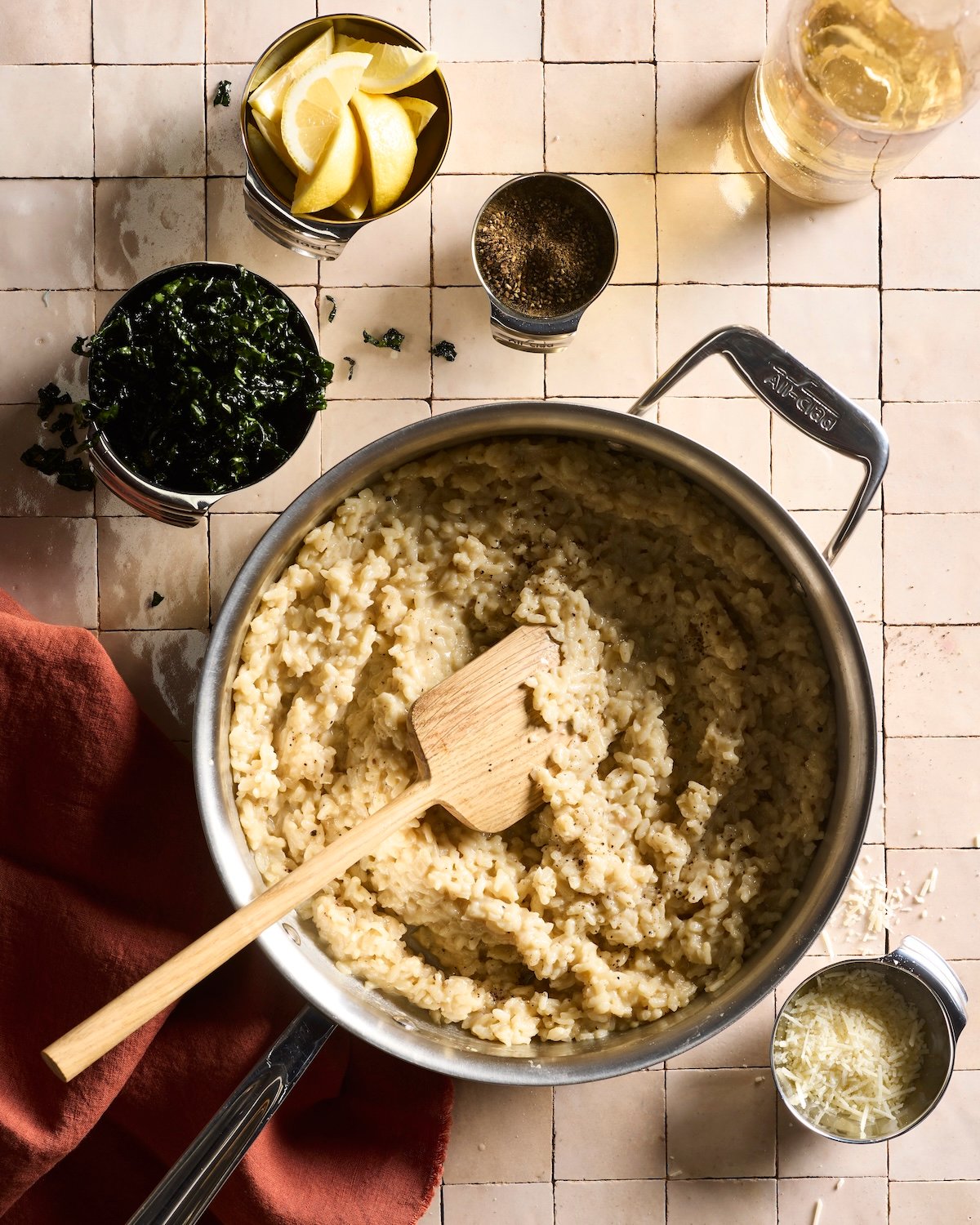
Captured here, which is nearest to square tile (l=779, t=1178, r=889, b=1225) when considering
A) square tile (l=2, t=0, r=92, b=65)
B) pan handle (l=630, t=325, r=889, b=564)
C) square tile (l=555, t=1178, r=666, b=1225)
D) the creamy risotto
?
square tile (l=555, t=1178, r=666, b=1225)

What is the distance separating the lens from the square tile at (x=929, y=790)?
1.85 meters

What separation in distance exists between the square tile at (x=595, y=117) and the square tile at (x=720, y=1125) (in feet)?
→ 5.30

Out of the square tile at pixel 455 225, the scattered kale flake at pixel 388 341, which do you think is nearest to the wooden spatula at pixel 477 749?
the scattered kale flake at pixel 388 341

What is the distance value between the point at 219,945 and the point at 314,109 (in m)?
1.22

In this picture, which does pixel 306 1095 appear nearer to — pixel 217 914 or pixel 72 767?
pixel 217 914

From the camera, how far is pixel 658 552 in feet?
5.68

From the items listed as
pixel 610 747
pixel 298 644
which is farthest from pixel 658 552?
pixel 298 644

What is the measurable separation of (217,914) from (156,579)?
58cm

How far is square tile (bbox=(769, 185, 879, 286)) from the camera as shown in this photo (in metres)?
1.82

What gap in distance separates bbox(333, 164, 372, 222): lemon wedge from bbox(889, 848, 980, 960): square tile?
1425 millimetres

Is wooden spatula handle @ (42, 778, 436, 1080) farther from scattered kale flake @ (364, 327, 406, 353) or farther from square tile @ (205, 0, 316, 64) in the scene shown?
square tile @ (205, 0, 316, 64)

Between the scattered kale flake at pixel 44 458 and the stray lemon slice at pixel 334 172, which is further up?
the stray lemon slice at pixel 334 172

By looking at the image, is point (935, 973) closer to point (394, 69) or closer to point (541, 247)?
point (541, 247)

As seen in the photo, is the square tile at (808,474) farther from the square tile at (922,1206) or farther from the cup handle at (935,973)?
the square tile at (922,1206)
